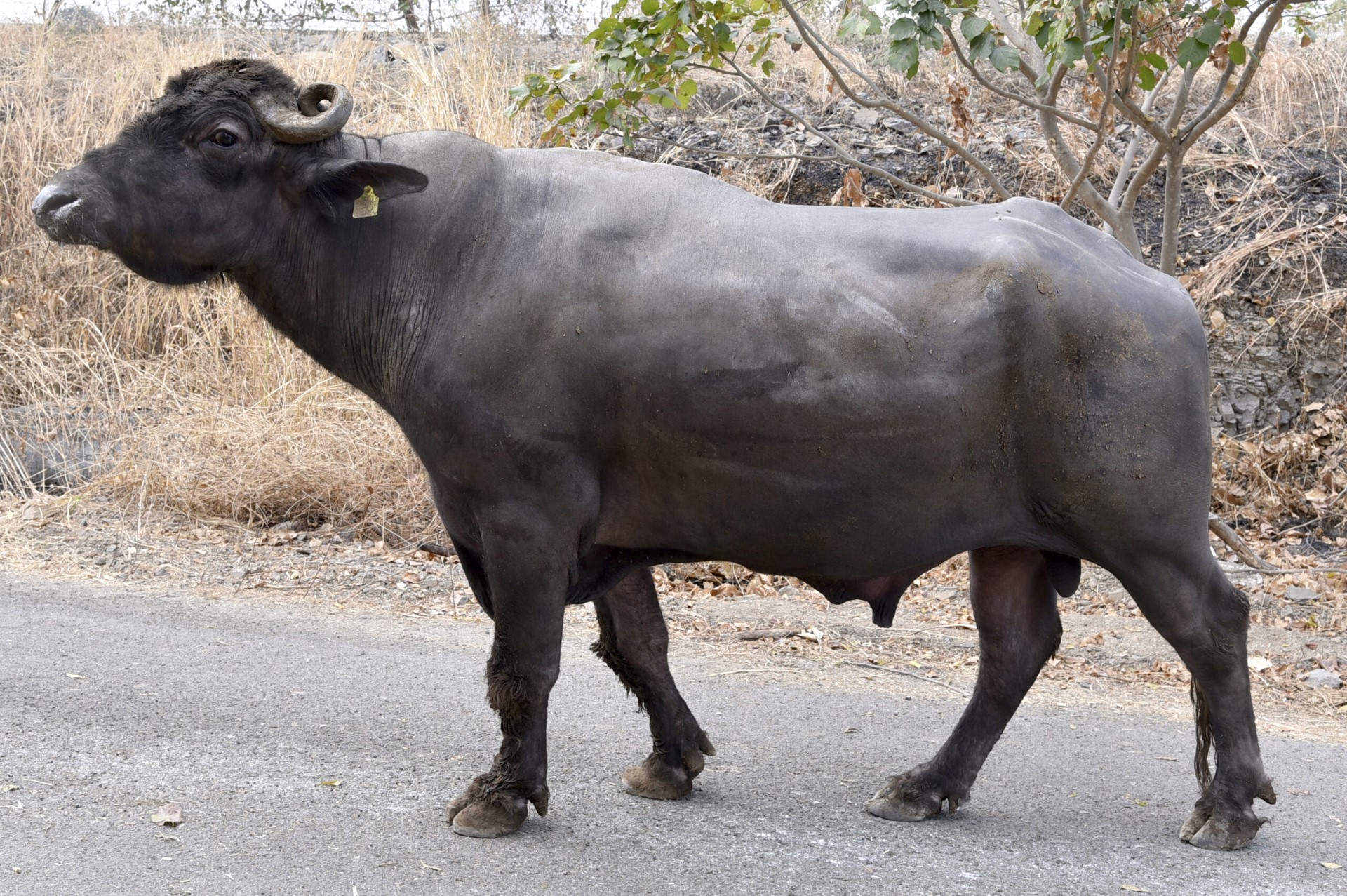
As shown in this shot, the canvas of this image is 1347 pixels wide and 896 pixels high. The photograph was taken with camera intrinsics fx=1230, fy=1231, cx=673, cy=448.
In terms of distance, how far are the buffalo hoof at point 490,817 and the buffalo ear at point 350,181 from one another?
1.90 m

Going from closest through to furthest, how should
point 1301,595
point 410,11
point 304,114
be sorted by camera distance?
point 304,114
point 1301,595
point 410,11

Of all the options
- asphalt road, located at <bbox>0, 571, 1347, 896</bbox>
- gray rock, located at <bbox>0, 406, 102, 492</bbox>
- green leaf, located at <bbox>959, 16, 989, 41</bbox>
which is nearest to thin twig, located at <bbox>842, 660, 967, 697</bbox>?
asphalt road, located at <bbox>0, 571, 1347, 896</bbox>

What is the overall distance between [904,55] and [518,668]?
2936 millimetres

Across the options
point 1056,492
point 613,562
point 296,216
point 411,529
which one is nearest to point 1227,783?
point 1056,492

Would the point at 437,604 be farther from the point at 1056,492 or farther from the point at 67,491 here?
the point at 1056,492

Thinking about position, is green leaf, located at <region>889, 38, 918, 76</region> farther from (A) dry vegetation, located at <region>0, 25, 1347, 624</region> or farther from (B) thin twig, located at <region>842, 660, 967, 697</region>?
(B) thin twig, located at <region>842, 660, 967, 697</region>

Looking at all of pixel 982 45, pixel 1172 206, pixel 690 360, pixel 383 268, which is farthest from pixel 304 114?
pixel 1172 206

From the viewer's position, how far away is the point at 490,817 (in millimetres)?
3848

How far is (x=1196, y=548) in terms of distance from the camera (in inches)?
146

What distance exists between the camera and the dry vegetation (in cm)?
855

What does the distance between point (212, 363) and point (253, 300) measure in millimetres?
6506

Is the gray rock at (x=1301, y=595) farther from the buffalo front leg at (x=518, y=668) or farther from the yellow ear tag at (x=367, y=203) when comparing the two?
the yellow ear tag at (x=367, y=203)

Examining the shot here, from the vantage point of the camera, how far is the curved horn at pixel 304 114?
12.0ft

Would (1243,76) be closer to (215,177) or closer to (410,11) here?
(215,177)
